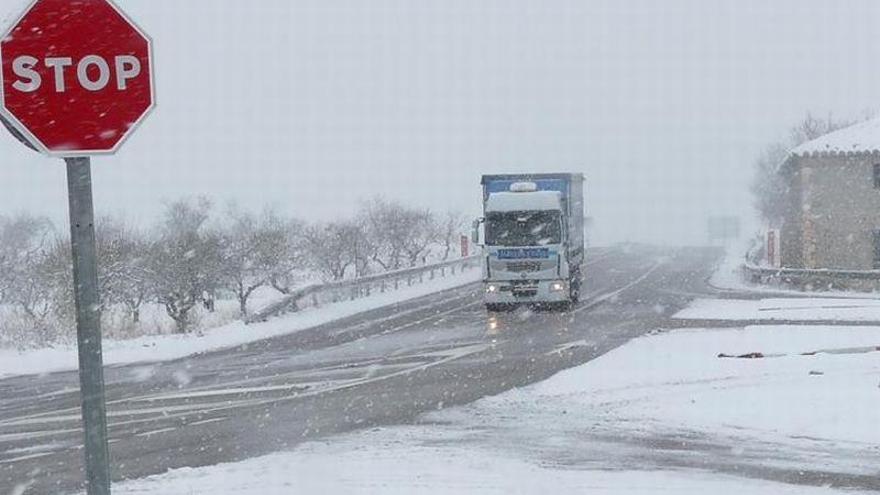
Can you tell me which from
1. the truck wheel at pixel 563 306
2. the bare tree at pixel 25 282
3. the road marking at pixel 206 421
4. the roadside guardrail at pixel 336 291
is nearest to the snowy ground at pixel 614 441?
the road marking at pixel 206 421

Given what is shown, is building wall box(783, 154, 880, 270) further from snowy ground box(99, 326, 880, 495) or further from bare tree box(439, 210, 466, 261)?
bare tree box(439, 210, 466, 261)

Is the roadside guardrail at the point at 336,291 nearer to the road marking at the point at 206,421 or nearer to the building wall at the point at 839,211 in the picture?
the road marking at the point at 206,421

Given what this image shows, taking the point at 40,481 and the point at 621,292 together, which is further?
the point at 621,292

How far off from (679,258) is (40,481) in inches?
2061

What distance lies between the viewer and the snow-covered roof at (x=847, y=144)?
3591 centimetres

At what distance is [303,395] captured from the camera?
13.3 m

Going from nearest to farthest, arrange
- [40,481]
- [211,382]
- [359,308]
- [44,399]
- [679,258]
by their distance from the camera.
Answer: [40,481] → [44,399] → [211,382] → [359,308] → [679,258]

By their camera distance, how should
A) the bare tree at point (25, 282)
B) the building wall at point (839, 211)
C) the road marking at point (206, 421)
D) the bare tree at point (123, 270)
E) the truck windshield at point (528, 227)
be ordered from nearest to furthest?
the road marking at point (206, 421) < the truck windshield at point (528, 227) < the bare tree at point (123, 270) < the bare tree at point (25, 282) < the building wall at point (839, 211)

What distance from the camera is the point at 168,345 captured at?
66.3 ft

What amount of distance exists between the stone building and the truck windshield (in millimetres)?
16577

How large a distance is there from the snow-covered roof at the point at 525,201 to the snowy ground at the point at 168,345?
5756 mm

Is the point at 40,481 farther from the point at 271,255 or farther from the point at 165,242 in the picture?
the point at 271,255

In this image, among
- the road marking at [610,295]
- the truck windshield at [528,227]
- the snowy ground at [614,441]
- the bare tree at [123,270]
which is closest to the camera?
the snowy ground at [614,441]

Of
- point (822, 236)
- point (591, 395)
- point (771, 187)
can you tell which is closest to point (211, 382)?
point (591, 395)
